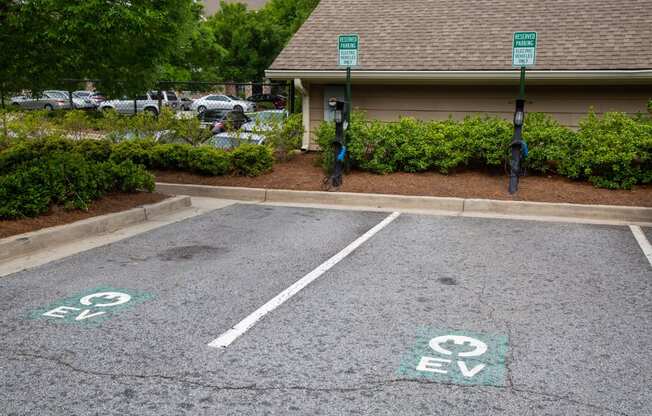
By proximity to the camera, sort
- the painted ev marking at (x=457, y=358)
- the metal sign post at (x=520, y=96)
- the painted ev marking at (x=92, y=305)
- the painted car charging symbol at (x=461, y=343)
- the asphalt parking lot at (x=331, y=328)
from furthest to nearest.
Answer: the metal sign post at (x=520, y=96)
the painted ev marking at (x=92, y=305)
the painted car charging symbol at (x=461, y=343)
the painted ev marking at (x=457, y=358)
the asphalt parking lot at (x=331, y=328)

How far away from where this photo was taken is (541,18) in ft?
48.9

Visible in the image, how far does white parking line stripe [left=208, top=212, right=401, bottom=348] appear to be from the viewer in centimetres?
450

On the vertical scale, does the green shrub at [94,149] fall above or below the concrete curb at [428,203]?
above

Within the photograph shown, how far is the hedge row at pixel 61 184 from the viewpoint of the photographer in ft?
25.2

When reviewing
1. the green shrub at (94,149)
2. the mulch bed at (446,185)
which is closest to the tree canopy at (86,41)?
the green shrub at (94,149)

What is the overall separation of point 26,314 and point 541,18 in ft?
45.4

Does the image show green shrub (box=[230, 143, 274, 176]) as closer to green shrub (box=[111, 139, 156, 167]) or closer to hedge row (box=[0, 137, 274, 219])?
hedge row (box=[0, 137, 274, 219])

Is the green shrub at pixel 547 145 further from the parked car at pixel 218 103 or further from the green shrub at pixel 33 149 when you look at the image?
the parked car at pixel 218 103

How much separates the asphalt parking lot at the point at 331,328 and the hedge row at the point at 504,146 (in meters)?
3.16

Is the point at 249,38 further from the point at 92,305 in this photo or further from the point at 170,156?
the point at 92,305

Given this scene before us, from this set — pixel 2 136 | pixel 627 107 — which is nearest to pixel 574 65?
pixel 627 107

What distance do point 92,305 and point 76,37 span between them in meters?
4.28

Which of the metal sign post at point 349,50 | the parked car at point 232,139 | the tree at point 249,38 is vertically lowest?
the parked car at point 232,139

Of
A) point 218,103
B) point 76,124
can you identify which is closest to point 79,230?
point 76,124
